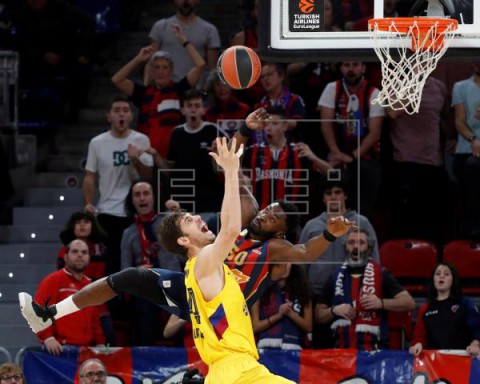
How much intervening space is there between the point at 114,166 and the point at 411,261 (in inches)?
121

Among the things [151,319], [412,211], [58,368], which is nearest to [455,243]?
[412,211]

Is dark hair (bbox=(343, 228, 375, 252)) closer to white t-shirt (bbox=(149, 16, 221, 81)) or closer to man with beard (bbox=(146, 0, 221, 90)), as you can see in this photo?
man with beard (bbox=(146, 0, 221, 90))

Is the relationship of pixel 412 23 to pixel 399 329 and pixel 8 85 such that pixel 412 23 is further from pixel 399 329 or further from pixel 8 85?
pixel 8 85

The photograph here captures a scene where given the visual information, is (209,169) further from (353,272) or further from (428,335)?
(428,335)

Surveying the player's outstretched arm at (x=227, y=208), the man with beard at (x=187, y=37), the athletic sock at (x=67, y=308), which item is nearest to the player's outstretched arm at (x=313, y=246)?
the player's outstretched arm at (x=227, y=208)

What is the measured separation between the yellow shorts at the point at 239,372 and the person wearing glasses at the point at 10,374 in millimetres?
2884

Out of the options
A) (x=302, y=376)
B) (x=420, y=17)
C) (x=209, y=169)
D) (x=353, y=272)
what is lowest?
(x=302, y=376)

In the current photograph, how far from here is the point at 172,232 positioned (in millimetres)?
8500

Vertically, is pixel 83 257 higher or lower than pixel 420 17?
lower

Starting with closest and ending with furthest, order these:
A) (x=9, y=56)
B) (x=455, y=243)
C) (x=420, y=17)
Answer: (x=420, y=17) → (x=455, y=243) → (x=9, y=56)

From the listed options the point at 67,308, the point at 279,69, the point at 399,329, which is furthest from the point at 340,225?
the point at 279,69

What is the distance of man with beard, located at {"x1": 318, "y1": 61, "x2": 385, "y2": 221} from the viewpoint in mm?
12711

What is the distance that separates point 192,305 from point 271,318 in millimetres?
3240

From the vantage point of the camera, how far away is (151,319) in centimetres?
1196
